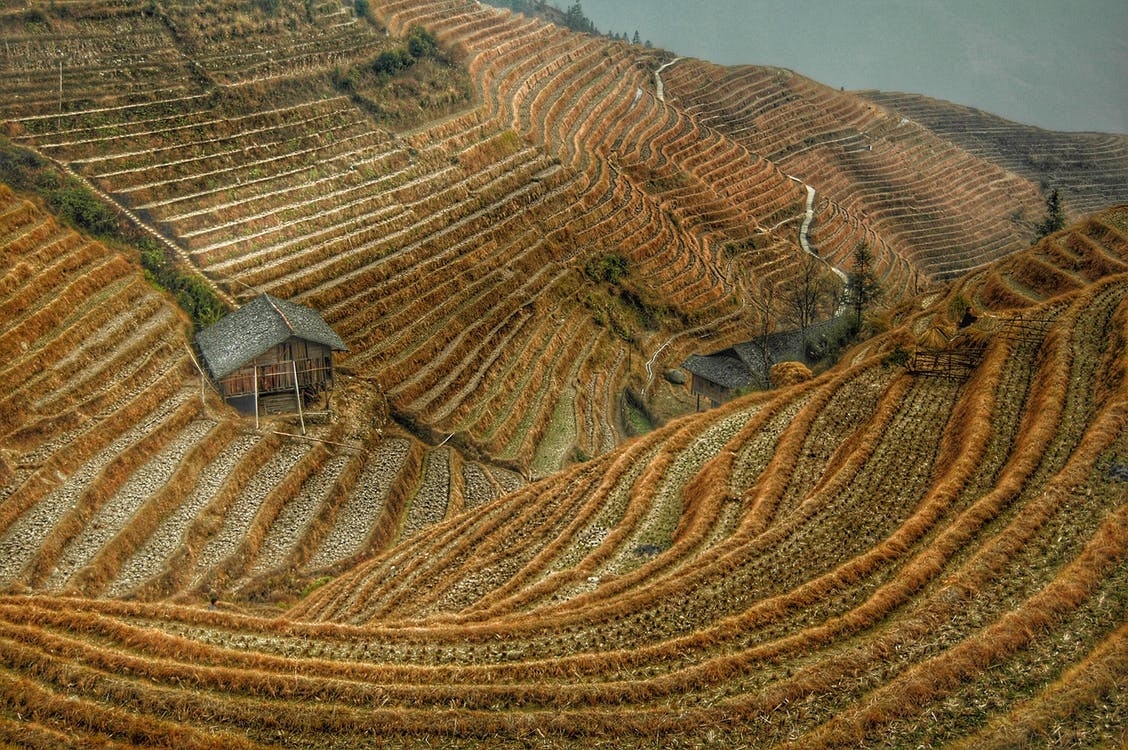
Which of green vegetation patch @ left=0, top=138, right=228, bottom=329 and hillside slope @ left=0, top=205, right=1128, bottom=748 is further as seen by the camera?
green vegetation patch @ left=0, top=138, right=228, bottom=329

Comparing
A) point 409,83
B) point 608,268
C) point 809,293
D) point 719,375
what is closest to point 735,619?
point 719,375

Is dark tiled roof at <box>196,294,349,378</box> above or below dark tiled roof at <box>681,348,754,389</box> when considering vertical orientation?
above

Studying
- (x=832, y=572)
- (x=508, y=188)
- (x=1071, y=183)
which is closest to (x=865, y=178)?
(x=1071, y=183)

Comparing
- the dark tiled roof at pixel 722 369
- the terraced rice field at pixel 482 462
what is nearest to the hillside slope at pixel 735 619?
the terraced rice field at pixel 482 462

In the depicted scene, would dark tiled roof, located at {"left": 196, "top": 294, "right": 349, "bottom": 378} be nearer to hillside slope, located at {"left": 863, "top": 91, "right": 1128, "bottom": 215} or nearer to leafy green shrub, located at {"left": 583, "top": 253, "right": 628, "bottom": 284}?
leafy green shrub, located at {"left": 583, "top": 253, "right": 628, "bottom": 284}

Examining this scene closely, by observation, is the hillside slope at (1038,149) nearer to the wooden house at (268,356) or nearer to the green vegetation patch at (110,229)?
the wooden house at (268,356)

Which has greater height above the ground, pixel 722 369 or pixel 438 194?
pixel 438 194

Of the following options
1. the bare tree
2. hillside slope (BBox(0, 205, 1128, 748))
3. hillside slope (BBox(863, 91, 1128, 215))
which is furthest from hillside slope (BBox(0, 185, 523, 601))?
hillside slope (BBox(863, 91, 1128, 215))

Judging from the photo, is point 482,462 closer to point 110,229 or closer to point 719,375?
point 719,375
